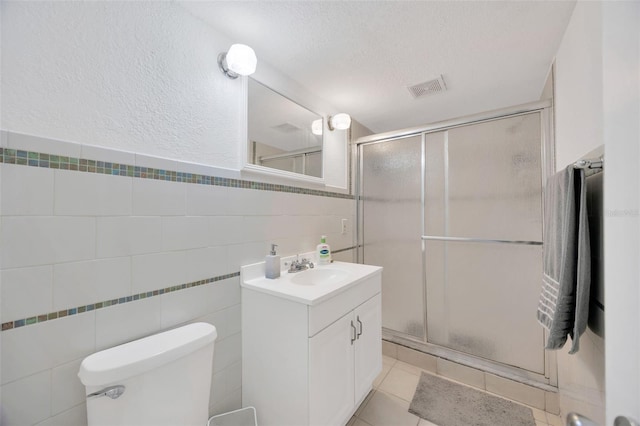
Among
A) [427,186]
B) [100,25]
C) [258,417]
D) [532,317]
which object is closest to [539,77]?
[427,186]

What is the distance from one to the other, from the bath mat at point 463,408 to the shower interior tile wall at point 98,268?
121 centimetres

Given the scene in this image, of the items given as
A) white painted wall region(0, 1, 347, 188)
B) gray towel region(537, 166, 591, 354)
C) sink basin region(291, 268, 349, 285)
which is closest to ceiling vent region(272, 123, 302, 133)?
white painted wall region(0, 1, 347, 188)

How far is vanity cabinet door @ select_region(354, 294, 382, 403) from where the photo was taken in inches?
55.1

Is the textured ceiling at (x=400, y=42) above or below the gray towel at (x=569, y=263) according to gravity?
above

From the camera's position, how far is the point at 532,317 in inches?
63.3

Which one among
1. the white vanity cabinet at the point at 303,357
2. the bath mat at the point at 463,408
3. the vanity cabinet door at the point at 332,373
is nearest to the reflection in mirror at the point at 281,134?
the white vanity cabinet at the point at 303,357

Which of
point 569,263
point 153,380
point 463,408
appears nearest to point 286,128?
point 153,380

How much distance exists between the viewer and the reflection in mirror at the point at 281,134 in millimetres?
1436

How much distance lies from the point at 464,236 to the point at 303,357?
151 centimetres

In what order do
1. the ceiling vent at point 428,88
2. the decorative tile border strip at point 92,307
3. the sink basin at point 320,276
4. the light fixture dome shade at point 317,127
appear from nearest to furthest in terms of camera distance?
the decorative tile border strip at point 92,307
the sink basin at point 320,276
the ceiling vent at point 428,88
the light fixture dome shade at point 317,127

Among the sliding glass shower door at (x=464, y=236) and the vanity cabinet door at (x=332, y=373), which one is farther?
the sliding glass shower door at (x=464, y=236)

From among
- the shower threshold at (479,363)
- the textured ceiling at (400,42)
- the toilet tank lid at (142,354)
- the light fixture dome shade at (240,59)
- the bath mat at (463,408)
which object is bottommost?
the bath mat at (463,408)

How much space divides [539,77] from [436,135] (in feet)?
2.31

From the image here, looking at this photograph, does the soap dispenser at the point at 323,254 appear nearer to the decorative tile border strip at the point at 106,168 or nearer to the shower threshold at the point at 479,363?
the decorative tile border strip at the point at 106,168
